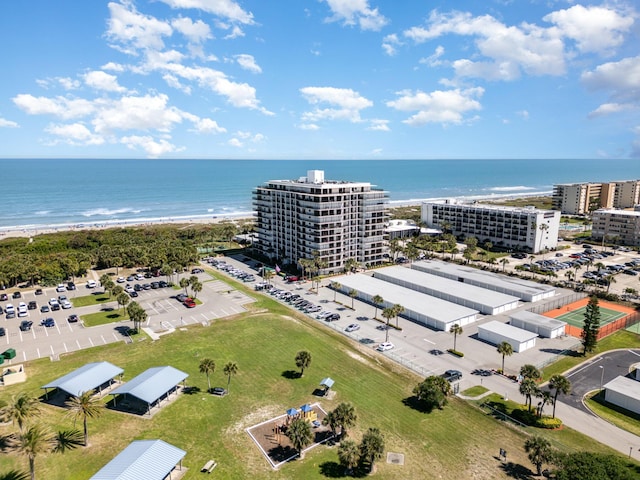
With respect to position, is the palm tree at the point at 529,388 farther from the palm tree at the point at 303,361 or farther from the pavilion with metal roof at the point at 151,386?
the pavilion with metal roof at the point at 151,386

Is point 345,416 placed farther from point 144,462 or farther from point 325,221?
point 325,221

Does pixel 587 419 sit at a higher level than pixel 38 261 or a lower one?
lower

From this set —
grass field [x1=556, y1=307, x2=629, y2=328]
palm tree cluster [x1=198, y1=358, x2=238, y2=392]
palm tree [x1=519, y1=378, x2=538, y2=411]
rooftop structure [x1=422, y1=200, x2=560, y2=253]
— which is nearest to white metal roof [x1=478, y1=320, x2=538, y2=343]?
grass field [x1=556, y1=307, x2=629, y2=328]

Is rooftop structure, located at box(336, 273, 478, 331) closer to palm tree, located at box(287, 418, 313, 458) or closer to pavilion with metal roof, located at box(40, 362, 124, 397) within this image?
palm tree, located at box(287, 418, 313, 458)

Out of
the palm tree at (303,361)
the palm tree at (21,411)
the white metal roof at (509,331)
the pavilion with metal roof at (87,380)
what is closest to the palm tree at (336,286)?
the white metal roof at (509,331)

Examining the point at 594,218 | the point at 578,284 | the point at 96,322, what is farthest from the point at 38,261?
the point at 594,218

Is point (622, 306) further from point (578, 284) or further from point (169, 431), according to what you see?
point (169, 431)
